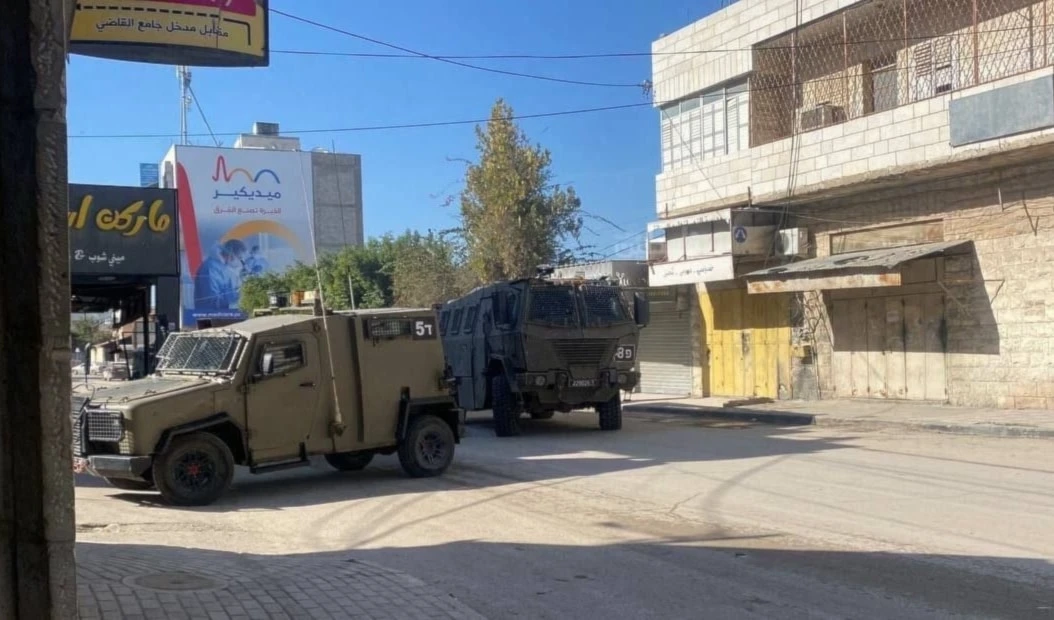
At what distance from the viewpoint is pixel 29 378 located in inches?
124

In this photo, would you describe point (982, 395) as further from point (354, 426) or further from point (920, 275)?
point (354, 426)

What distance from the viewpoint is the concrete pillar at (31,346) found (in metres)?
3.13

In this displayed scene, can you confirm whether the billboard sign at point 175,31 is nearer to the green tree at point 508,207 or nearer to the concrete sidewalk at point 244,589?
the concrete sidewalk at point 244,589

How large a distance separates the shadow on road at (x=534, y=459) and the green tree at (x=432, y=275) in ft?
44.8

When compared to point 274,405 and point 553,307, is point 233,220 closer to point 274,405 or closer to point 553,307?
point 553,307

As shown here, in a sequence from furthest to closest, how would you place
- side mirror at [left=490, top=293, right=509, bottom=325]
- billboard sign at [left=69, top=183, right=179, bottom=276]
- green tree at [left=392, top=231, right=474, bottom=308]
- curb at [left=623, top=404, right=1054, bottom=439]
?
green tree at [left=392, top=231, right=474, bottom=308], billboard sign at [left=69, top=183, right=179, bottom=276], side mirror at [left=490, top=293, right=509, bottom=325], curb at [left=623, top=404, right=1054, bottom=439]

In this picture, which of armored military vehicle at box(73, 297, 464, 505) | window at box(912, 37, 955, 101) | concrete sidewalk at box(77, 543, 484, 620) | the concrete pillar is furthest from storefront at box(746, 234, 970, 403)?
the concrete pillar

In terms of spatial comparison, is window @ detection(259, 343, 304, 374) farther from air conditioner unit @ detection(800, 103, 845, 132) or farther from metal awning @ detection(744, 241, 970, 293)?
air conditioner unit @ detection(800, 103, 845, 132)

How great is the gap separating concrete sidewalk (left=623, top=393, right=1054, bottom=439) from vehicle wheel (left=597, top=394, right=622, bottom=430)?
3496mm

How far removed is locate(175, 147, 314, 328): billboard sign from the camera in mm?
76250

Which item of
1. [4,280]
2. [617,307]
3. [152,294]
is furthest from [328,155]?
[4,280]

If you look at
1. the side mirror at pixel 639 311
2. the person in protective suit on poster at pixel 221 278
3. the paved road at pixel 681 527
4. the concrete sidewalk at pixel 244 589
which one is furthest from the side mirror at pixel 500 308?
the person in protective suit on poster at pixel 221 278

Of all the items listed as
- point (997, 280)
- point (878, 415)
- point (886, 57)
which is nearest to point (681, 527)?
point (878, 415)

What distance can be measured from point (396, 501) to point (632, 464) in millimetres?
3440
